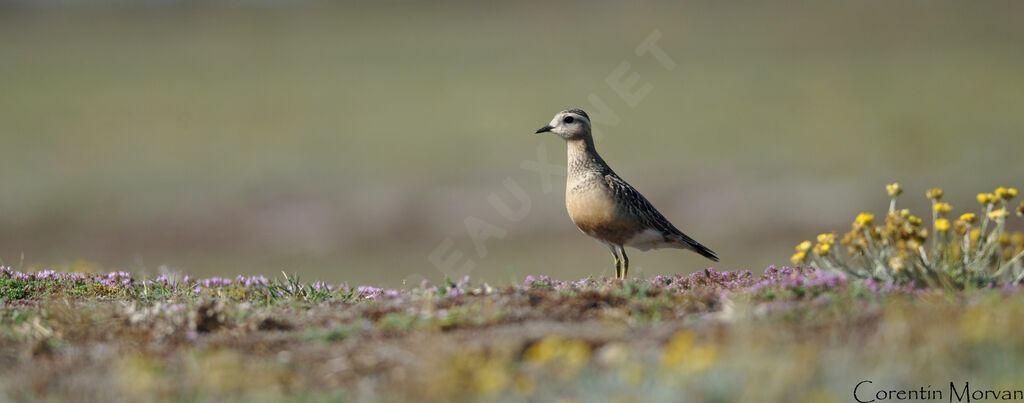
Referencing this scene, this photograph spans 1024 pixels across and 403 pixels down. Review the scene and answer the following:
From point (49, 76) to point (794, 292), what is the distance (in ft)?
182

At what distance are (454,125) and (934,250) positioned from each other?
36.9 metres

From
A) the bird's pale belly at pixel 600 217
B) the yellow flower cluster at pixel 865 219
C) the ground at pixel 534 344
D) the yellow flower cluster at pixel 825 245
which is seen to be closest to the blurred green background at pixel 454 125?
the bird's pale belly at pixel 600 217

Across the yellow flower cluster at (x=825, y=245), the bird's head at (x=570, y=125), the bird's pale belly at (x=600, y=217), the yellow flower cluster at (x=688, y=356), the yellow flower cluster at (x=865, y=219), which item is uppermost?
the bird's head at (x=570, y=125)

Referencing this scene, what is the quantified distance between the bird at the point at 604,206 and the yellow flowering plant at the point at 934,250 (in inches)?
95.2

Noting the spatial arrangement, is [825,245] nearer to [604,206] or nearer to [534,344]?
[604,206]

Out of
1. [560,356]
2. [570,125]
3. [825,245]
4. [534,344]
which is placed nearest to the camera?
[560,356]

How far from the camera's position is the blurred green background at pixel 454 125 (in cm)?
2812

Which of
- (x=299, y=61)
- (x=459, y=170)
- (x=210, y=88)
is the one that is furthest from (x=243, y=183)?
(x=299, y=61)

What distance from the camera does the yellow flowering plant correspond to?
8.48m

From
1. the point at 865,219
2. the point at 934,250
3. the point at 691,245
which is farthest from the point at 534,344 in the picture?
the point at 691,245

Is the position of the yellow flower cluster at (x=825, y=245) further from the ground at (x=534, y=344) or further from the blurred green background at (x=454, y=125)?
the blurred green background at (x=454, y=125)

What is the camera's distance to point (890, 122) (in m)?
40.5

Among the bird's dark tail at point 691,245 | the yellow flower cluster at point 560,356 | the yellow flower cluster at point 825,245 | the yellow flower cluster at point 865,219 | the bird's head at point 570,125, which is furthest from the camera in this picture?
the bird's dark tail at point 691,245

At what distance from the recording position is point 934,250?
8.71m
